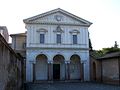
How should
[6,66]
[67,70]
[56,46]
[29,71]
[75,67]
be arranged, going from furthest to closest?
[75,67] → [56,46] → [67,70] → [29,71] → [6,66]

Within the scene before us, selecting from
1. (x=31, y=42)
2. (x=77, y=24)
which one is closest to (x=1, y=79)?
(x=31, y=42)

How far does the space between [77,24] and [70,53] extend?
4315mm

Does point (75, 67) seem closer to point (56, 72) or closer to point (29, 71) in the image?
point (56, 72)

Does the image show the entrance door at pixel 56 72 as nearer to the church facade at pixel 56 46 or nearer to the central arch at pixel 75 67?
the church facade at pixel 56 46

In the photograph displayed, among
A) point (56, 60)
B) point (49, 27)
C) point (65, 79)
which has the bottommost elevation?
point (65, 79)

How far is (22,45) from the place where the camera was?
36094 mm

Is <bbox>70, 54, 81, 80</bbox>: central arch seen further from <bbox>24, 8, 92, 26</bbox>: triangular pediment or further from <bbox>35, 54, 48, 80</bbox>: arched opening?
<bbox>24, 8, 92, 26</bbox>: triangular pediment

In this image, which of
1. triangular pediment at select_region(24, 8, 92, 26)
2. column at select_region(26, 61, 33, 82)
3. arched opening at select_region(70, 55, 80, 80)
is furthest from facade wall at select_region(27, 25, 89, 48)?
column at select_region(26, 61, 33, 82)

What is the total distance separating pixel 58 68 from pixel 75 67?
2541mm

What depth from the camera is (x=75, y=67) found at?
33.4m

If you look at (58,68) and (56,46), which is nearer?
(56,46)

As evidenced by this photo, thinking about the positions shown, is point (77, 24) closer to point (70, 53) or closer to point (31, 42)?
point (70, 53)

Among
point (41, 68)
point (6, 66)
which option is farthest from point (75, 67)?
point (6, 66)

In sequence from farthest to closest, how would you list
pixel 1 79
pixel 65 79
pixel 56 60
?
1. pixel 56 60
2. pixel 65 79
3. pixel 1 79
